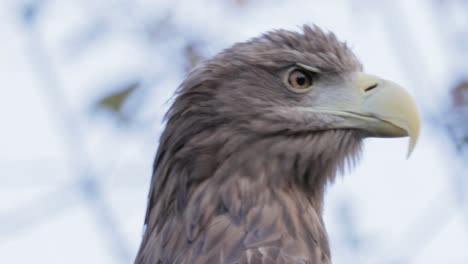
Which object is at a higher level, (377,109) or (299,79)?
(299,79)

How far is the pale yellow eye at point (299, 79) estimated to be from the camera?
5578 mm

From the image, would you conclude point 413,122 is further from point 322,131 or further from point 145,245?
point 145,245

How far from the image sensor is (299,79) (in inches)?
220

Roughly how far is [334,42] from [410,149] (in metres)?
0.65

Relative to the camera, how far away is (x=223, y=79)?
557 cm

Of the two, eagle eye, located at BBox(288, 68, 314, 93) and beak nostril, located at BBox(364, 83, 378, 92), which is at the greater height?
eagle eye, located at BBox(288, 68, 314, 93)

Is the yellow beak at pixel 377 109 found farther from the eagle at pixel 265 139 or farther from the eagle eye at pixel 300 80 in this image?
the eagle eye at pixel 300 80

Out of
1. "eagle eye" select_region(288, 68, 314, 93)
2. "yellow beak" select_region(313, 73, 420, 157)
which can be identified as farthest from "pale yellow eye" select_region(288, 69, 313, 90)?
"yellow beak" select_region(313, 73, 420, 157)

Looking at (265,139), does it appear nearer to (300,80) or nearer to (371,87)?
(300,80)

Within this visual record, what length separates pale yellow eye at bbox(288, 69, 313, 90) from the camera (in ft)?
18.3

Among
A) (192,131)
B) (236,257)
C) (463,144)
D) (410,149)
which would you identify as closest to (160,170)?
(192,131)

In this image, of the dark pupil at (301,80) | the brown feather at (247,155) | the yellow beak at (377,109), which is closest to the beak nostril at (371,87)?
the yellow beak at (377,109)

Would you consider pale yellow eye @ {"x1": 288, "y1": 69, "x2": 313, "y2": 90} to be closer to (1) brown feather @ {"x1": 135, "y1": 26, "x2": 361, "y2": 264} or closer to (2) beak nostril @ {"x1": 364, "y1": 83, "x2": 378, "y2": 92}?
(1) brown feather @ {"x1": 135, "y1": 26, "x2": 361, "y2": 264}

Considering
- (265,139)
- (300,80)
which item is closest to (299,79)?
(300,80)
